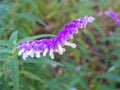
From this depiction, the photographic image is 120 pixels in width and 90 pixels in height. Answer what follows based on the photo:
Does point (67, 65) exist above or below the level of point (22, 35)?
below

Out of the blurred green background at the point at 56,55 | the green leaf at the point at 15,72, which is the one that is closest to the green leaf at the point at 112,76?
the blurred green background at the point at 56,55

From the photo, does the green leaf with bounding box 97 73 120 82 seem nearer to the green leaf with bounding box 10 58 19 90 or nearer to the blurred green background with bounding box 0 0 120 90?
the blurred green background with bounding box 0 0 120 90

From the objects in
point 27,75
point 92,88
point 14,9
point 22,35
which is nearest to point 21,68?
point 27,75

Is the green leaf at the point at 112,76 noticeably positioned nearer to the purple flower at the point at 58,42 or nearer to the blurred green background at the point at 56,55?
the blurred green background at the point at 56,55

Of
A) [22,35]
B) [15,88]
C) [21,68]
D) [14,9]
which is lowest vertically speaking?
[15,88]

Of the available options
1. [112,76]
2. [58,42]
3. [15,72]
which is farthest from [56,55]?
[58,42]

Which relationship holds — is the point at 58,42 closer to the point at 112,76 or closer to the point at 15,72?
the point at 15,72

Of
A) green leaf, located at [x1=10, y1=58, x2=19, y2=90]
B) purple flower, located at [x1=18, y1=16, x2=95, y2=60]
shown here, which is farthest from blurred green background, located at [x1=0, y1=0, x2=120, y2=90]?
purple flower, located at [x1=18, y1=16, x2=95, y2=60]

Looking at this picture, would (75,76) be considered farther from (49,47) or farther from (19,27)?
(49,47)

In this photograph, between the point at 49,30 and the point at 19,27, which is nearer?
the point at 19,27
